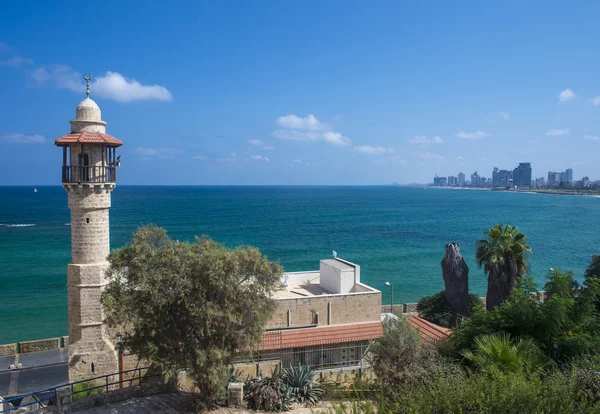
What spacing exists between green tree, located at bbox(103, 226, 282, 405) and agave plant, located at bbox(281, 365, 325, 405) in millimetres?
2320

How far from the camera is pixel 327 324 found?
22031mm

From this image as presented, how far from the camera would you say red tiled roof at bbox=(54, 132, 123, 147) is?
18742 mm

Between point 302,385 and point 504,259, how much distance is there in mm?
15579

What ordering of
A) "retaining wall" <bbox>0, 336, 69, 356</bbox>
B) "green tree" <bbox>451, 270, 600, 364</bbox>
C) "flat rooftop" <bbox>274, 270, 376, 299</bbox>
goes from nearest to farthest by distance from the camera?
"green tree" <bbox>451, 270, 600, 364</bbox>, "flat rooftop" <bbox>274, 270, 376, 299</bbox>, "retaining wall" <bbox>0, 336, 69, 356</bbox>

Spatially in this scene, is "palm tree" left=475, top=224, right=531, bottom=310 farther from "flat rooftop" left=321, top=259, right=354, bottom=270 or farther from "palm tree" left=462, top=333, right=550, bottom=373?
"palm tree" left=462, top=333, right=550, bottom=373

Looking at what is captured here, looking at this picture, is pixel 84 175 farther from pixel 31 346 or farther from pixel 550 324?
pixel 550 324

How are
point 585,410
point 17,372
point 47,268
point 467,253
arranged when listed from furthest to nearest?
point 467,253
point 47,268
point 17,372
point 585,410

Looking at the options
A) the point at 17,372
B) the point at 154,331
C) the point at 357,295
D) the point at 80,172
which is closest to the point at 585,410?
the point at 154,331

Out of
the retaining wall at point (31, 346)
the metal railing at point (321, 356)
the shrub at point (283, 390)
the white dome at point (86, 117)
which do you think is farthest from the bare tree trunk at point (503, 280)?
the retaining wall at point (31, 346)

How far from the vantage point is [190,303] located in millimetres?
12727

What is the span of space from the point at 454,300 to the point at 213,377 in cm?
2136

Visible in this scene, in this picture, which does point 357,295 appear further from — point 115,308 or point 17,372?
point 17,372

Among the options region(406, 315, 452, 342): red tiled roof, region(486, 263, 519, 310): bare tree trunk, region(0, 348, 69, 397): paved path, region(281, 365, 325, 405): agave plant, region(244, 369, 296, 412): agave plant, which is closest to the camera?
region(244, 369, 296, 412): agave plant

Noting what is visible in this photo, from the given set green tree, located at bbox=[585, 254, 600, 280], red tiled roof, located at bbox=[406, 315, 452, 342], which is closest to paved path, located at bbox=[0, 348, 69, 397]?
red tiled roof, located at bbox=[406, 315, 452, 342]
